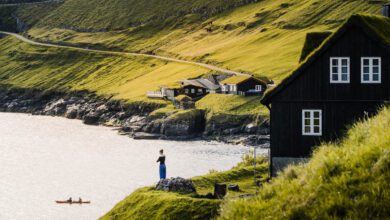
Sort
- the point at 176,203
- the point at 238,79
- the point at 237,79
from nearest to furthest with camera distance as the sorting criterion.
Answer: the point at 176,203
the point at 238,79
the point at 237,79

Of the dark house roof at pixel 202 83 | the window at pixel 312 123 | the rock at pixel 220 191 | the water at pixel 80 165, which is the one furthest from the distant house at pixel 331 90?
the dark house roof at pixel 202 83

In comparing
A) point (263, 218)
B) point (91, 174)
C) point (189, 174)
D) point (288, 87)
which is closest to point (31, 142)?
point (91, 174)

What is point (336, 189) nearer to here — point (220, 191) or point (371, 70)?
point (220, 191)

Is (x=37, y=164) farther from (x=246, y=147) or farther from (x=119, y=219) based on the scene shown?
(x=119, y=219)

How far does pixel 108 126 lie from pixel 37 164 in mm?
58672

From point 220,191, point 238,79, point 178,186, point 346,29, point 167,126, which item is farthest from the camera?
point 238,79

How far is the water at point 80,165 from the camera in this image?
294 ft

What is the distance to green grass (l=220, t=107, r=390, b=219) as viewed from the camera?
1984 cm

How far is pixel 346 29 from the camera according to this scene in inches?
1681

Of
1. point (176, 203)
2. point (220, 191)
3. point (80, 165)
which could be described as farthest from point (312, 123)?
point (80, 165)

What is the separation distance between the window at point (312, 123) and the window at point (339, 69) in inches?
81.6

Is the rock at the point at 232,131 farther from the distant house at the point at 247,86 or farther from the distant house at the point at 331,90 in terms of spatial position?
the distant house at the point at 331,90

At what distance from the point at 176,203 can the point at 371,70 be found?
44.9 feet

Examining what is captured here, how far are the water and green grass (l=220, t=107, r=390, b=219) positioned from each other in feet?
198
